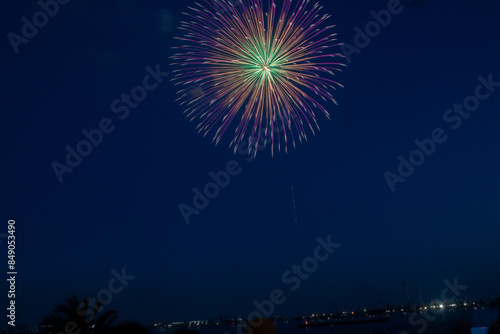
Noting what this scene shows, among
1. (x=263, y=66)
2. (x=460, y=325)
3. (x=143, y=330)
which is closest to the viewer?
(x=143, y=330)

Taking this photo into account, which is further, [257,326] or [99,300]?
[99,300]

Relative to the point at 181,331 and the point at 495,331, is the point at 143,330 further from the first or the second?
the point at 495,331

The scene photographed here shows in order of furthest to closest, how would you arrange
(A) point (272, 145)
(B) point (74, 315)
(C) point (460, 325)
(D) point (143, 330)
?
(B) point (74, 315)
(A) point (272, 145)
(C) point (460, 325)
(D) point (143, 330)

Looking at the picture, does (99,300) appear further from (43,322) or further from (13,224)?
(13,224)

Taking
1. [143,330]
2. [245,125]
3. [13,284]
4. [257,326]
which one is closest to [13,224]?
[13,284]

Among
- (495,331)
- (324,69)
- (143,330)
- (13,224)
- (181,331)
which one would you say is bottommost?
(495,331)

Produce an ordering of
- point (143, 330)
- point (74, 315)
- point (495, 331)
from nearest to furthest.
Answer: point (143, 330) → point (495, 331) → point (74, 315)

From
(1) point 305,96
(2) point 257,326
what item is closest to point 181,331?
(2) point 257,326

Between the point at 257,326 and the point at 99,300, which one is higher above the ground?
the point at 99,300

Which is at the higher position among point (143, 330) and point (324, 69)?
point (324, 69)
